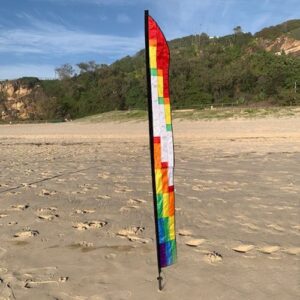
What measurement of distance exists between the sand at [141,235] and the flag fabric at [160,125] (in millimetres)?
706

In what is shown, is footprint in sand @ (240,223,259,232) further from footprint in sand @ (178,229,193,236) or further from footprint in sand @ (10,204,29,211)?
footprint in sand @ (10,204,29,211)

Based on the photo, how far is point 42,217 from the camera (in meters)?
5.64

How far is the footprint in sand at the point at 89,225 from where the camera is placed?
5172 mm

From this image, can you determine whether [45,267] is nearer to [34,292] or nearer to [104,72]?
[34,292]

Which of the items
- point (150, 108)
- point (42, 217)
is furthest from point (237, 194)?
point (150, 108)

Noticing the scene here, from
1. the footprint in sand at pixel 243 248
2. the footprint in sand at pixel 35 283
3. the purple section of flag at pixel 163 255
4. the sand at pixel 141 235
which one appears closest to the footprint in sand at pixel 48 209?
the sand at pixel 141 235

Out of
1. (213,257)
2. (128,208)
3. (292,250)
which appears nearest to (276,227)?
→ (292,250)

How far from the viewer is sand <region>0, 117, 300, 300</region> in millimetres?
3512

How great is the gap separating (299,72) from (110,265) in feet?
170

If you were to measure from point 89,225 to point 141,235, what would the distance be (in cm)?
75

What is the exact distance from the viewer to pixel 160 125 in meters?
3.03

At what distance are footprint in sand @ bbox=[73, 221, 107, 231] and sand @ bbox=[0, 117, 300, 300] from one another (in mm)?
12

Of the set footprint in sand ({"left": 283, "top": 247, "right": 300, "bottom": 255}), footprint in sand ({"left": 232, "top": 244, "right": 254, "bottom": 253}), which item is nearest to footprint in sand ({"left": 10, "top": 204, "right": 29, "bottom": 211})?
footprint in sand ({"left": 232, "top": 244, "right": 254, "bottom": 253})

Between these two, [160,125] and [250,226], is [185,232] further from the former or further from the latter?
[160,125]
